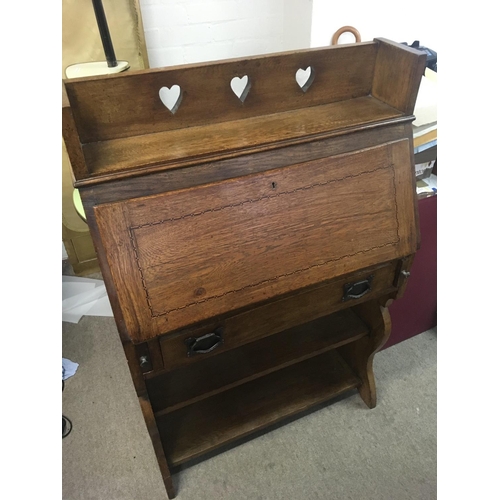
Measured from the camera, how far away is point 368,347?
4.49 feet

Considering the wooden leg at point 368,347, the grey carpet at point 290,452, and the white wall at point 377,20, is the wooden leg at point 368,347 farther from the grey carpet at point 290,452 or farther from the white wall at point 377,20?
the white wall at point 377,20

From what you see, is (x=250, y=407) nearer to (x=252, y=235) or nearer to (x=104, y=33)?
(x=252, y=235)

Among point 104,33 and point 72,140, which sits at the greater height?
point 104,33

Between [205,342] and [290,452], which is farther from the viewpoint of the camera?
[290,452]

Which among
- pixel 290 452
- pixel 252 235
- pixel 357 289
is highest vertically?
pixel 252 235

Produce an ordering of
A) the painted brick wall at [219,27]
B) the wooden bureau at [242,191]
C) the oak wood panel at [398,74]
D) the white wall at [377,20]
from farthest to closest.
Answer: the painted brick wall at [219,27] → the white wall at [377,20] → the oak wood panel at [398,74] → the wooden bureau at [242,191]

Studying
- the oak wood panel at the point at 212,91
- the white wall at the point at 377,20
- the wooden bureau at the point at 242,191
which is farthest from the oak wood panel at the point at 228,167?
the white wall at the point at 377,20

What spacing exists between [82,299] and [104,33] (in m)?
1.16

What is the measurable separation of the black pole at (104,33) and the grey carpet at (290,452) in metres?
1.21

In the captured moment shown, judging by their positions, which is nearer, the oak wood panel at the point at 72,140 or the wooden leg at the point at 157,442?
the oak wood panel at the point at 72,140

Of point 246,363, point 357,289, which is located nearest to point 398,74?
point 357,289

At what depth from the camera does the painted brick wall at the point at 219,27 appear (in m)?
1.69

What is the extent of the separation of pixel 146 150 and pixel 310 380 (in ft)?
3.34

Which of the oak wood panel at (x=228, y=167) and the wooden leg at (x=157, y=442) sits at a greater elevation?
the oak wood panel at (x=228, y=167)
